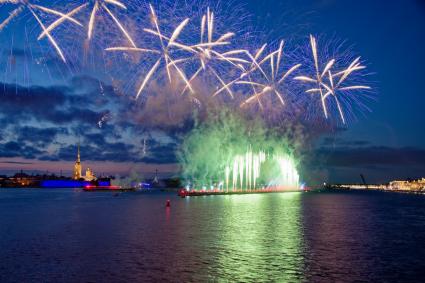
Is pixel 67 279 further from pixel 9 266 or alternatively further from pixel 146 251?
pixel 146 251

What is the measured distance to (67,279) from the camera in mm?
21391

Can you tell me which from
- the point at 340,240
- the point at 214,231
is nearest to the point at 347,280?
the point at 340,240

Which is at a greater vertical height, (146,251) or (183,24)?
(183,24)

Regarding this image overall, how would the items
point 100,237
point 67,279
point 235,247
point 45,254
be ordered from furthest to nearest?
point 100,237, point 235,247, point 45,254, point 67,279

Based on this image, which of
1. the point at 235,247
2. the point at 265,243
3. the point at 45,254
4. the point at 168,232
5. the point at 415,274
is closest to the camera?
the point at 415,274

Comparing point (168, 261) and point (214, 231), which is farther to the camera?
point (214, 231)

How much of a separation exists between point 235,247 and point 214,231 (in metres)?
9.74

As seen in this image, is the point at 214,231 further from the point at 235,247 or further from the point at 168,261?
the point at 168,261

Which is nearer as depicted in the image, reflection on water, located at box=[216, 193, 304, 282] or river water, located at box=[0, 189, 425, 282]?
river water, located at box=[0, 189, 425, 282]

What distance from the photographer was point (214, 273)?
22625 mm

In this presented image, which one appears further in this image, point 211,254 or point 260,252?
point 260,252

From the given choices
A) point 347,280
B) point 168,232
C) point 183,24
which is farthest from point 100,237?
point 347,280

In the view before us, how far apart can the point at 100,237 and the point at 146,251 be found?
28.6ft

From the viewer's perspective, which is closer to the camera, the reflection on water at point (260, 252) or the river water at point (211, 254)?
the river water at point (211, 254)
